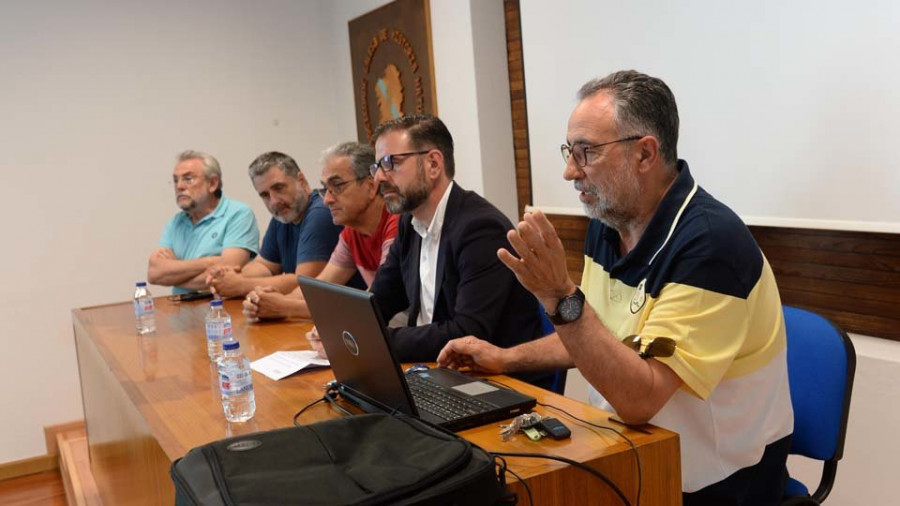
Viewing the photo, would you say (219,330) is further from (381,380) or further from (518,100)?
(518,100)

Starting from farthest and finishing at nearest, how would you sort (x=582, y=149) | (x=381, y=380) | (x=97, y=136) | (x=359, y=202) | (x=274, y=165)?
(x=97, y=136) < (x=274, y=165) < (x=359, y=202) < (x=582, y=149) < (x=381, y=380)

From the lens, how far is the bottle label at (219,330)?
2311mm

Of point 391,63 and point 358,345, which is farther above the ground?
point 391,63

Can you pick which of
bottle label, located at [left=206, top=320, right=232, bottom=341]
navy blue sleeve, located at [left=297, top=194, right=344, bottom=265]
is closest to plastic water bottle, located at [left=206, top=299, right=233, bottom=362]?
bottle label, located at [left=206, top=320, right=232, bottom=341]

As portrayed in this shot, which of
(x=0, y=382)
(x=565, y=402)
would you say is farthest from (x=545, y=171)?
(x=0, y=382)

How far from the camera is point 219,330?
7.67 feet

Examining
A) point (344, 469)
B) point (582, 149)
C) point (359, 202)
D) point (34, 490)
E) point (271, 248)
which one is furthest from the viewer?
point (34, 490)

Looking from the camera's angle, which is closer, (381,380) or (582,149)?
(381,380)

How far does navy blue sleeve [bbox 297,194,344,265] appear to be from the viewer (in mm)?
3277

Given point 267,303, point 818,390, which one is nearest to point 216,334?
point 267,303

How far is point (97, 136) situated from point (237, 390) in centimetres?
325

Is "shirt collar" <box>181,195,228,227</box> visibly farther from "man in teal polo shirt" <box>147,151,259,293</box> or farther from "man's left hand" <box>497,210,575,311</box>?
"man's left hand" <box>497,210,575,311</box>

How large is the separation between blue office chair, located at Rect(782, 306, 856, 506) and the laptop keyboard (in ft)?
2.04

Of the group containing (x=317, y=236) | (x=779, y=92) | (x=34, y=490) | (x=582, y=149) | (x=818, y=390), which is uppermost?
(x=779, y=92)
